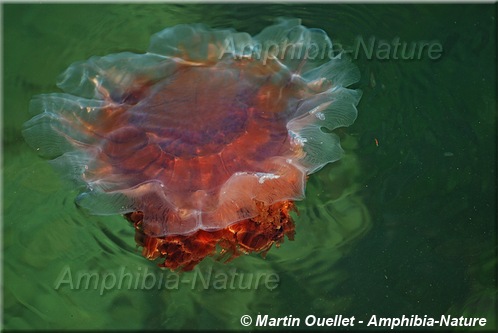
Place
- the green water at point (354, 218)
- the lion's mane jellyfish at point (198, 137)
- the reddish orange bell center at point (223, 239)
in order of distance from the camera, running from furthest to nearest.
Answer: the green water at point (354, 218)
the reddish orange bell center at point (223, 239)
the lion's mane jellyfish at point (198, 137)

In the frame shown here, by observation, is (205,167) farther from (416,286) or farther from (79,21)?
(79,21)

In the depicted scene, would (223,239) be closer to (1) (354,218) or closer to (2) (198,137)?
(2) (198,137)

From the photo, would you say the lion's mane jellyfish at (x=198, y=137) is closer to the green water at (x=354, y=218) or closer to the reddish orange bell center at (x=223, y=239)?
the reddish orange bell center at (x=223, y=239)

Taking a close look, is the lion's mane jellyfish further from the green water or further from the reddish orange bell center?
the green water

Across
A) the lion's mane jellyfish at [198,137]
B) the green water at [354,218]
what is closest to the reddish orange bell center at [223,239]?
the lion's mane jellyfish at [198,137]

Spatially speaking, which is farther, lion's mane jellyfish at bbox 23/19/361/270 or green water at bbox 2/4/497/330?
green water at bbox 2/4/497/330

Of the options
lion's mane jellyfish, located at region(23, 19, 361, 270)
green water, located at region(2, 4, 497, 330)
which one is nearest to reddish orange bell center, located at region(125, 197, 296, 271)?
lion's mane jellyfish, located at region(23, 19, 361, 270)

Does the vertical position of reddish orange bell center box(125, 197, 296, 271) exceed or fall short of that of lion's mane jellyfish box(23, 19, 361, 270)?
it falls short

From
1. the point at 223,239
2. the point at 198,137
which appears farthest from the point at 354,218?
the point at 198,137
